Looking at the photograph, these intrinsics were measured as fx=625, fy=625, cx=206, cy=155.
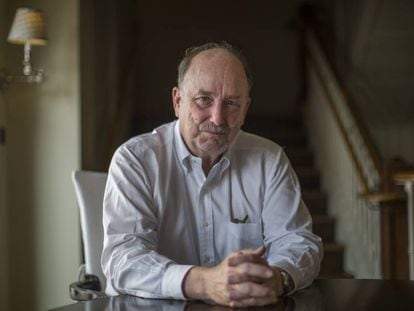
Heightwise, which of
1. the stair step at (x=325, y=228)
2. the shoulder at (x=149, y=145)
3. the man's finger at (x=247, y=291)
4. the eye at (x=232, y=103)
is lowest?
the stair step at (x=325, y=228)

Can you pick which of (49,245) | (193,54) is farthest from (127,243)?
(49,245)

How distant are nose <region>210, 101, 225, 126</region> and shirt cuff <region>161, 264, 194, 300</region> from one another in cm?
44

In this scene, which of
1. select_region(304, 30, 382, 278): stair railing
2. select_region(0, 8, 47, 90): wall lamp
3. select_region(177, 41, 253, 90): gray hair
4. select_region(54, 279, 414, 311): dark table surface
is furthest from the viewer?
select_region(304, 30, 382, 278): stair railing

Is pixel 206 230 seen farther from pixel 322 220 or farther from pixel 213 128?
pixel 322 220

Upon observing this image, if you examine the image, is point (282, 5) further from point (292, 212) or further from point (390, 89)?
point (292, 212)

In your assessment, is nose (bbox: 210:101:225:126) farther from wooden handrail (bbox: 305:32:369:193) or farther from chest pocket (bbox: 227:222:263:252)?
wooden handrail (bbox: 305:32:369:193)

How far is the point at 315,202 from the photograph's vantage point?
5.09 m

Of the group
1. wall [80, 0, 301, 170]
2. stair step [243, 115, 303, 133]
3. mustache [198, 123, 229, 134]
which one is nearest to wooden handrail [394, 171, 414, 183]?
mustache [198, 123, 229, 134]

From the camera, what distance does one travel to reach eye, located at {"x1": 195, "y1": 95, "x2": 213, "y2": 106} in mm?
1684

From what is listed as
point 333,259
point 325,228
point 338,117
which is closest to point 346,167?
point 338,117

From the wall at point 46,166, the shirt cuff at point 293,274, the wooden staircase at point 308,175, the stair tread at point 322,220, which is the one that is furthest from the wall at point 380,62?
the shirt cuff at point 293,274

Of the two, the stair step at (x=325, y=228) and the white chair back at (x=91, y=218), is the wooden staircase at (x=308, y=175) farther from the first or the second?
the white chair back at (x=91, y=218)

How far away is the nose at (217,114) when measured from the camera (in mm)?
1672

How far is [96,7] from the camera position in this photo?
15.4 feet
